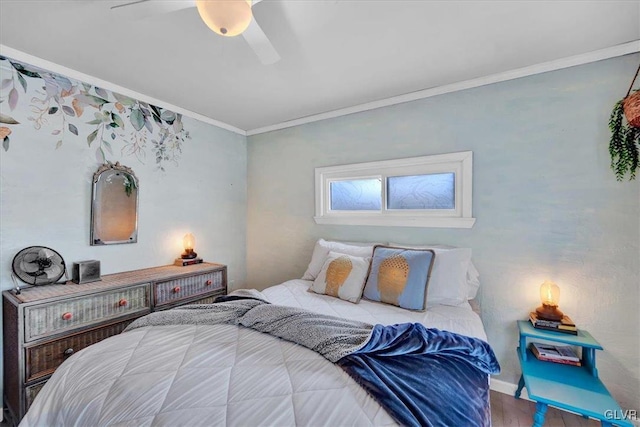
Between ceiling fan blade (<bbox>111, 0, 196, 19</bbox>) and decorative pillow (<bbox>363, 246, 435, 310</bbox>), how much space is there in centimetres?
186

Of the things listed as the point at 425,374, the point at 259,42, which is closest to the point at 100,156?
the point at 259,42

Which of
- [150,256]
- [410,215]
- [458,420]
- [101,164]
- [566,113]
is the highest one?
[566,113]

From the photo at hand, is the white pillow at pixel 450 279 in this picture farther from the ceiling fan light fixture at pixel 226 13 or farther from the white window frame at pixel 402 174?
the ceiling fan light fixture at pixel 226 13

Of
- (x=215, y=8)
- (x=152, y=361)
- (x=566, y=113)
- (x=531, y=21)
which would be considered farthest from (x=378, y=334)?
(x=566, y=113)

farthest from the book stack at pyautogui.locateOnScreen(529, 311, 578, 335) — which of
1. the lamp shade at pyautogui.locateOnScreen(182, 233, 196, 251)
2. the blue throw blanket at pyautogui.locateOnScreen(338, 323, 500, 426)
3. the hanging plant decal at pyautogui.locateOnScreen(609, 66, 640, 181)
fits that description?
the lamp shade at pyautogui.locateOnScreen(182, 233, 196, 251)

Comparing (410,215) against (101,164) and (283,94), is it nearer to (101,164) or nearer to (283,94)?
(283,94)

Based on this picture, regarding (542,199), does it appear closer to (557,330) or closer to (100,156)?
(557,330)

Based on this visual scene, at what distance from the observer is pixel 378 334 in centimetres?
121

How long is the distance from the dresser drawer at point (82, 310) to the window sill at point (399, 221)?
173cm

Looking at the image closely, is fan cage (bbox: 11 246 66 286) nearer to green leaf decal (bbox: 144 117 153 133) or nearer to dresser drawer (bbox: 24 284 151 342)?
dresser drawer (bbox: 24 284 151 342)

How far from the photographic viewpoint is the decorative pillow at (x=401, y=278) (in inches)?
73.5

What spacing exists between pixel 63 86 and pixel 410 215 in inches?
115

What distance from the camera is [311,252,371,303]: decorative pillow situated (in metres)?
2.03

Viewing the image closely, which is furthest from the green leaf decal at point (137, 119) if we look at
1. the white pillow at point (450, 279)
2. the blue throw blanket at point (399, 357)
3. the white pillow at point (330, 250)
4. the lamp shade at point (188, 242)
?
the white pillow at point (450, 279)
